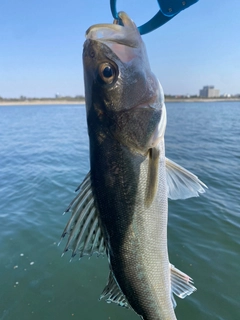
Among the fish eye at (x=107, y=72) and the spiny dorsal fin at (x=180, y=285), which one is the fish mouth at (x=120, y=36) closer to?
the fish eye at (x=107, y=72)

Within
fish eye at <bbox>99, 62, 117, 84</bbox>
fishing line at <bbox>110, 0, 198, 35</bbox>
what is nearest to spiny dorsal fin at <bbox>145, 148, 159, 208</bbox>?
fish eye at <bbox>99, 62, 117, 84</bbox>

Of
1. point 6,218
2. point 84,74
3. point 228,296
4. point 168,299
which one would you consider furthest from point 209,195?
point 84,74

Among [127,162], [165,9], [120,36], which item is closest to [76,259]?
[127,162]

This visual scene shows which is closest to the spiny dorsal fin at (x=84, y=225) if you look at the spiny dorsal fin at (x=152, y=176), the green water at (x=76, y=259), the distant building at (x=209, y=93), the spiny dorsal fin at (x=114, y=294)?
the spiny dorsal fin at (x=114, y=294)

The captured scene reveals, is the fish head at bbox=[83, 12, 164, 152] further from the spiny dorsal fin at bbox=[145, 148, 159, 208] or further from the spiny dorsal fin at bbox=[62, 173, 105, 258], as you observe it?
the spiny dorsal fin at bbox=[62, 173, 105, 258]

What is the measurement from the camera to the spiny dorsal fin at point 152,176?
180cm

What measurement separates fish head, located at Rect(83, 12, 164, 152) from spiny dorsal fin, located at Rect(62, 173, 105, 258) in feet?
1.70

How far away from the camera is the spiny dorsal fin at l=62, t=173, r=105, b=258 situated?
1911 millimetres

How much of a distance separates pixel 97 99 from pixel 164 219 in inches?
40.5

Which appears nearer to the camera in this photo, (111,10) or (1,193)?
(111,10)

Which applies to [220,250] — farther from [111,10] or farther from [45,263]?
[111,10]

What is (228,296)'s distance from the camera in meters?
4.67

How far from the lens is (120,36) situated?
174cm

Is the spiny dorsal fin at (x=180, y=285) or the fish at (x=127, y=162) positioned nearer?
the fish at (x=127, y=162)
